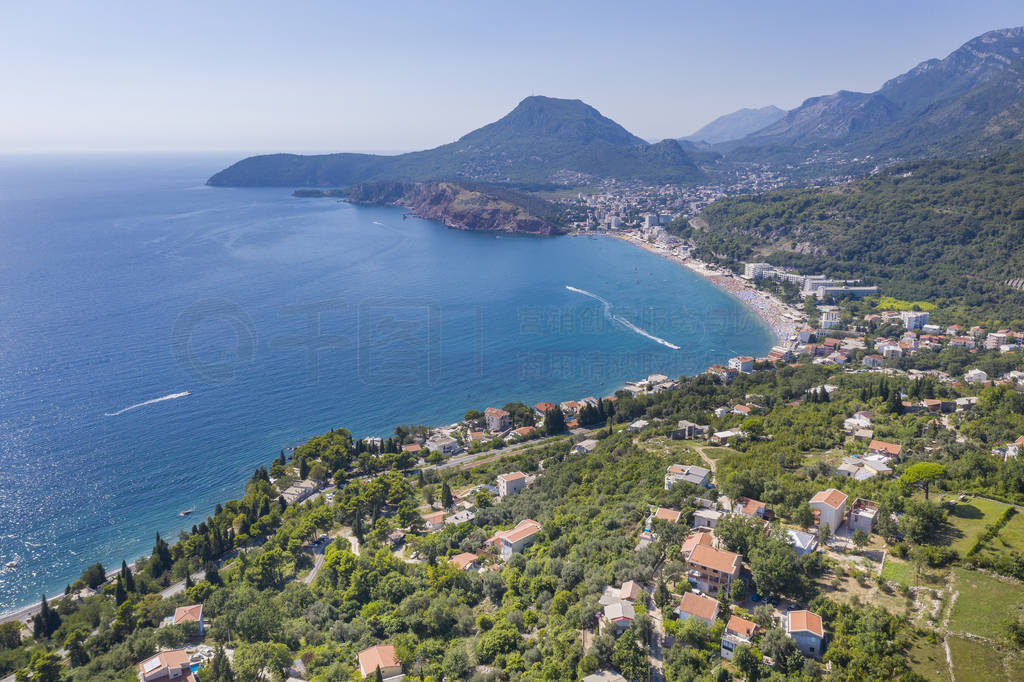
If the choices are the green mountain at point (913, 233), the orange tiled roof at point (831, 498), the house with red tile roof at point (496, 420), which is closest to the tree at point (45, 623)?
the house with red tile roof at point (496, 420)

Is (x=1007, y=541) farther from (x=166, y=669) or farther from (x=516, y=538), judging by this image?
(x=166, y=669)

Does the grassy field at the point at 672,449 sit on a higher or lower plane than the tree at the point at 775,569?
lower

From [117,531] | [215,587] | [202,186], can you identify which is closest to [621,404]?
[215,587]

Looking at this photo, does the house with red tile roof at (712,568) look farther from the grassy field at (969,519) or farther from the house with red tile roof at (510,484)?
the house with red tile roof at (510,484)

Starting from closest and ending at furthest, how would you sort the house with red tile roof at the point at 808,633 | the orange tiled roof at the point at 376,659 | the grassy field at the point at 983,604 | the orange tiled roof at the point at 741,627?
1. the grassy field at the point at 983,604
2. the house with red tile roof at the point at 808,633
3. the orange tiled roof at the point at 741,627
4. the orange tiled roof at the point at 376,659

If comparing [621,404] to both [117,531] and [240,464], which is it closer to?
[240,464]

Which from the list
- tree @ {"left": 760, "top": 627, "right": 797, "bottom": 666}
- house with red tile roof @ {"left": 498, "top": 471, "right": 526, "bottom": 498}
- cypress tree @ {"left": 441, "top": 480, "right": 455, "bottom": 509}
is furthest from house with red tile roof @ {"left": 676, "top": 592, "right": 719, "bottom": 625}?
cypress tree @ {"left": 441, "top": 480, "right": 455, "bottom": 509}

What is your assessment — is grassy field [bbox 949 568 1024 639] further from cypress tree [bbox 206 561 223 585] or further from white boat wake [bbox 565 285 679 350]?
white boat wake [bbox 565 285 679 350]

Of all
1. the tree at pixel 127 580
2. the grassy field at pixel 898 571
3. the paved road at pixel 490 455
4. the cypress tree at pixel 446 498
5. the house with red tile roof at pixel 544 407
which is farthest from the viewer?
the house with red tile roof at pixel 544 407
